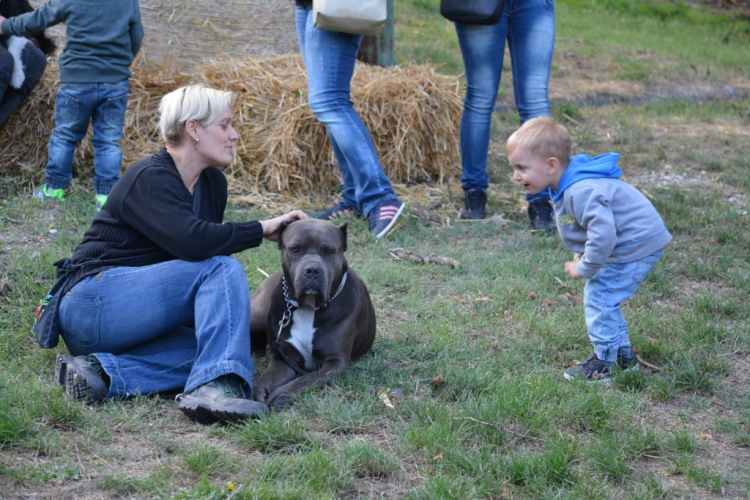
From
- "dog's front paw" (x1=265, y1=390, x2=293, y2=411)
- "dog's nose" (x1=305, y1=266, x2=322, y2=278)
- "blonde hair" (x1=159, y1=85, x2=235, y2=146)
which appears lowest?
"dog's front paw" (x1=265, y1=390, x2=293, y2=411)

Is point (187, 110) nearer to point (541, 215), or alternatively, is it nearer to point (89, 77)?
point (89, 77)

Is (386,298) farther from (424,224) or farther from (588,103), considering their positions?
(588,103)

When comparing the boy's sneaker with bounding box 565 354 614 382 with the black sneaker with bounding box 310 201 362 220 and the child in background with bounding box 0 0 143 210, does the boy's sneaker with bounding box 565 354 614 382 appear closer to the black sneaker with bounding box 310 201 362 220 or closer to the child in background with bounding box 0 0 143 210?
the black sneaker with bounding box 310 201 362 220

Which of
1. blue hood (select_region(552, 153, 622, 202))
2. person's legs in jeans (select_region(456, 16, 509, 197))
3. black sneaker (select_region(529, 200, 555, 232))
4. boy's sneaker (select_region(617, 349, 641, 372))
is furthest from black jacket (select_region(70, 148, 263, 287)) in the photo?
black sneaker (select_region(529, 200, 555, 232))

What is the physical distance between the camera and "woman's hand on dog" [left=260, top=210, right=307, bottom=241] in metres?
3.96

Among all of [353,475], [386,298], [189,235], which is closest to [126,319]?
[189,235]

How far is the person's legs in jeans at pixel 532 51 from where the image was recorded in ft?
19.8

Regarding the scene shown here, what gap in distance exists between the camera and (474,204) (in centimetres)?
662

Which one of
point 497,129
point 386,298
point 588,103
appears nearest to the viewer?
point 386,298

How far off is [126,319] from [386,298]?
182 centimetres

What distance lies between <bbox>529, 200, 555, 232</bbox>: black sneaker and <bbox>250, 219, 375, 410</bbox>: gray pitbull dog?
99.9 inches

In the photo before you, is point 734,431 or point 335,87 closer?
point 734,431

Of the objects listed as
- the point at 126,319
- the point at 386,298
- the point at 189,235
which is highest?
the point at 189,235

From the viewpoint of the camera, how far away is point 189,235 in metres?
3.58
